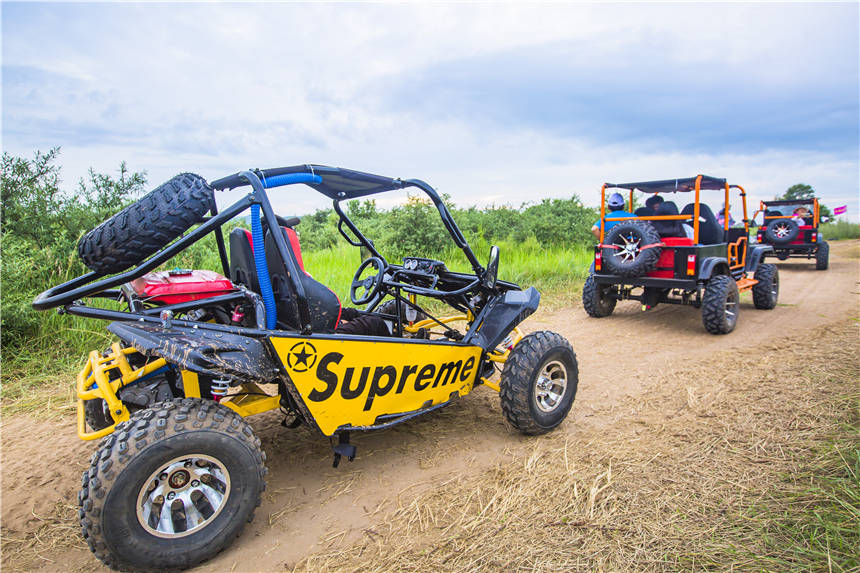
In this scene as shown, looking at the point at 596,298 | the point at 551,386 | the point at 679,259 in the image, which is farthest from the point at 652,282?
the point at 551,386

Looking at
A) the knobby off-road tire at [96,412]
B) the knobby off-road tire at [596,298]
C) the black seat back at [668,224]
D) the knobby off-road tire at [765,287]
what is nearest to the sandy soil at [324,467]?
the knobby off-road tire at [96,412]

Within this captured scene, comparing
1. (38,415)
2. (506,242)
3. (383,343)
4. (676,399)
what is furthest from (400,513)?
(506,242)

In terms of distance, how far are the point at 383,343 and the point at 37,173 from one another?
5848 millimetres

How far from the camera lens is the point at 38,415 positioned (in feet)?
13.2

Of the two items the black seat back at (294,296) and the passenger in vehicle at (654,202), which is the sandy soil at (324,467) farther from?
the passenger in vehicle at (654,202)

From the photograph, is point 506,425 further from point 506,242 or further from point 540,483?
point 506,242

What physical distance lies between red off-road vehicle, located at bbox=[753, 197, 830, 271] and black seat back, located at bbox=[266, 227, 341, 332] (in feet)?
46.8

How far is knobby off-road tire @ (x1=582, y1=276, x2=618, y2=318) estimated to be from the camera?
757 cm

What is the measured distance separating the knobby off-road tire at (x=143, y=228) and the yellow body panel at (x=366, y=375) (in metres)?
0.73

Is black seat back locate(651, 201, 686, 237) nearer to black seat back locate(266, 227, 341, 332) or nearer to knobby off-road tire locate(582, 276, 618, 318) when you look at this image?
knobby off-road tire locate(582, 276, 618, 318)

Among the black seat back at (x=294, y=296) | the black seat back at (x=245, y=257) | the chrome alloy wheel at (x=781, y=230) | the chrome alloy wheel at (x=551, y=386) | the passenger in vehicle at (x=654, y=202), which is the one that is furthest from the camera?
the chrome alloy wheel at (x=781, y=230)

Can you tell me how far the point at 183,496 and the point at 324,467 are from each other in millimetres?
1072

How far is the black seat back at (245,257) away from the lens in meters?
2.87

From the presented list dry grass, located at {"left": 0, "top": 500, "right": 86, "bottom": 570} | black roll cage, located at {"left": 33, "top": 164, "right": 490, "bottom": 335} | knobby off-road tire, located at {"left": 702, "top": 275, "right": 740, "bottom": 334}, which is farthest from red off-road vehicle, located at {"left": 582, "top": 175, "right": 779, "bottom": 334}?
dry grass, located at {"left": 0, "top": 500, "right": 86, "bottom": 570}
